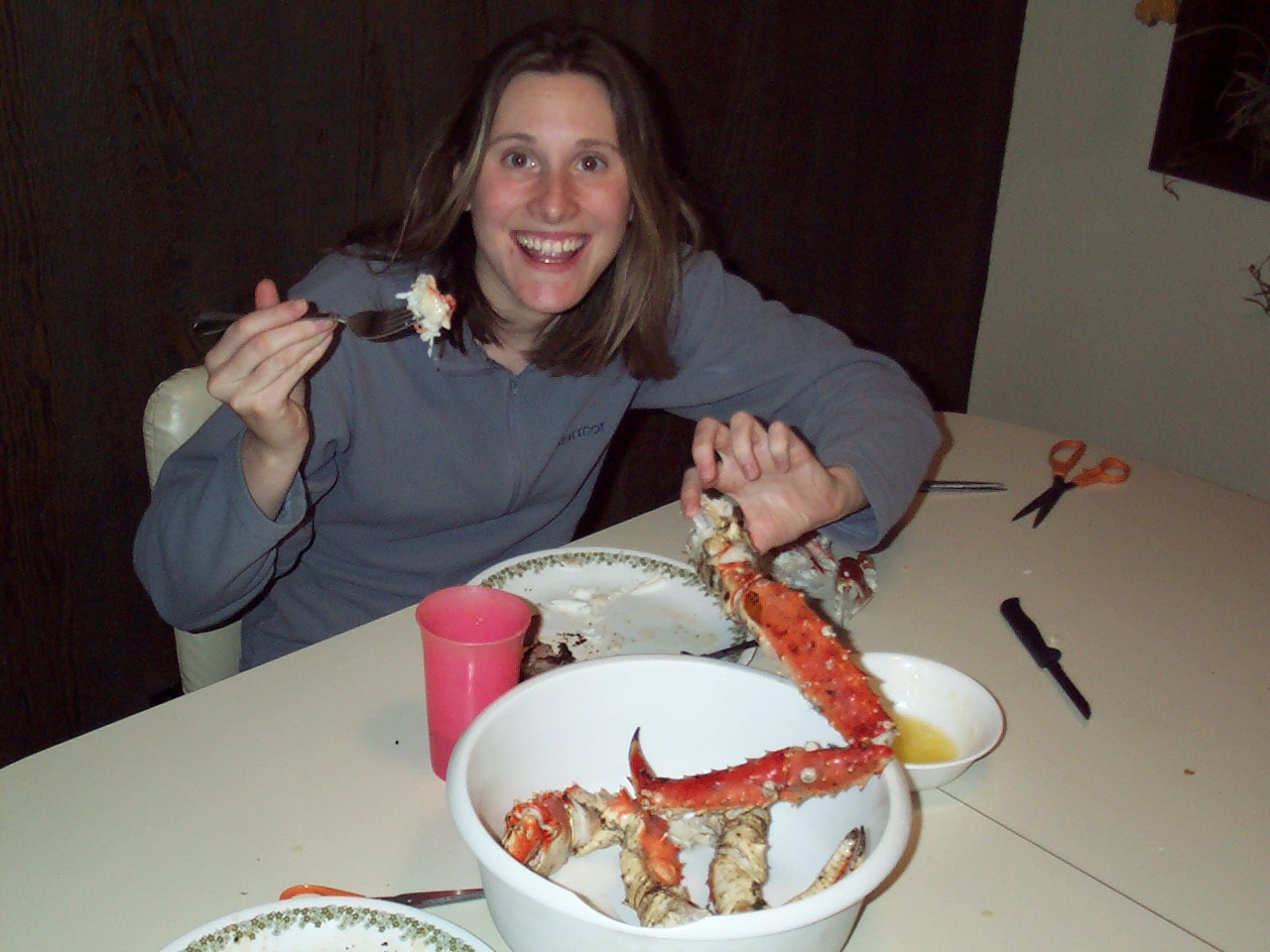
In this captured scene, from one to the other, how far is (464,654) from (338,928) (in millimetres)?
261

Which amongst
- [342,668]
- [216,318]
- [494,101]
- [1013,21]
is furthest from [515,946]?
[1013,21]

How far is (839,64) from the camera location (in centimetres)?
298

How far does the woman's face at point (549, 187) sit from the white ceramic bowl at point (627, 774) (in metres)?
0.66

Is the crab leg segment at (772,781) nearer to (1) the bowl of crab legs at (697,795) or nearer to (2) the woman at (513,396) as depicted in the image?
(1) the bowl of crab legs at (697,795)

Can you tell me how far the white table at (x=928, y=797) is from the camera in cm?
93

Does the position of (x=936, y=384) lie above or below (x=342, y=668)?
below

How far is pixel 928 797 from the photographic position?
108 centimetres

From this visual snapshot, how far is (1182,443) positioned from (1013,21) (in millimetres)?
1323

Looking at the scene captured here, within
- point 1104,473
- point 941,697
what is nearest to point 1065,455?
point 1104,473

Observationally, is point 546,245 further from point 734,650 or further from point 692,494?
point 734,650

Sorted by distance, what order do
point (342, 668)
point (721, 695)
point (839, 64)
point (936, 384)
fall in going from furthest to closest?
1. point (936, 384)
2. point (839, 64)
3. point (342, 668)
4. point (721, 695)

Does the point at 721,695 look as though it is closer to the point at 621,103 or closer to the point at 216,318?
the point at 216,318

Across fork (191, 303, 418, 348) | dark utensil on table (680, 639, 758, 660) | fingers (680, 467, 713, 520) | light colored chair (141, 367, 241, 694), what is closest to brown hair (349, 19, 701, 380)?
fork (191, 303, 418, 348)

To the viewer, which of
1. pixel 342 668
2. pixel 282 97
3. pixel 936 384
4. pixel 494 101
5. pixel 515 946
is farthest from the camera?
pixel 936 384
